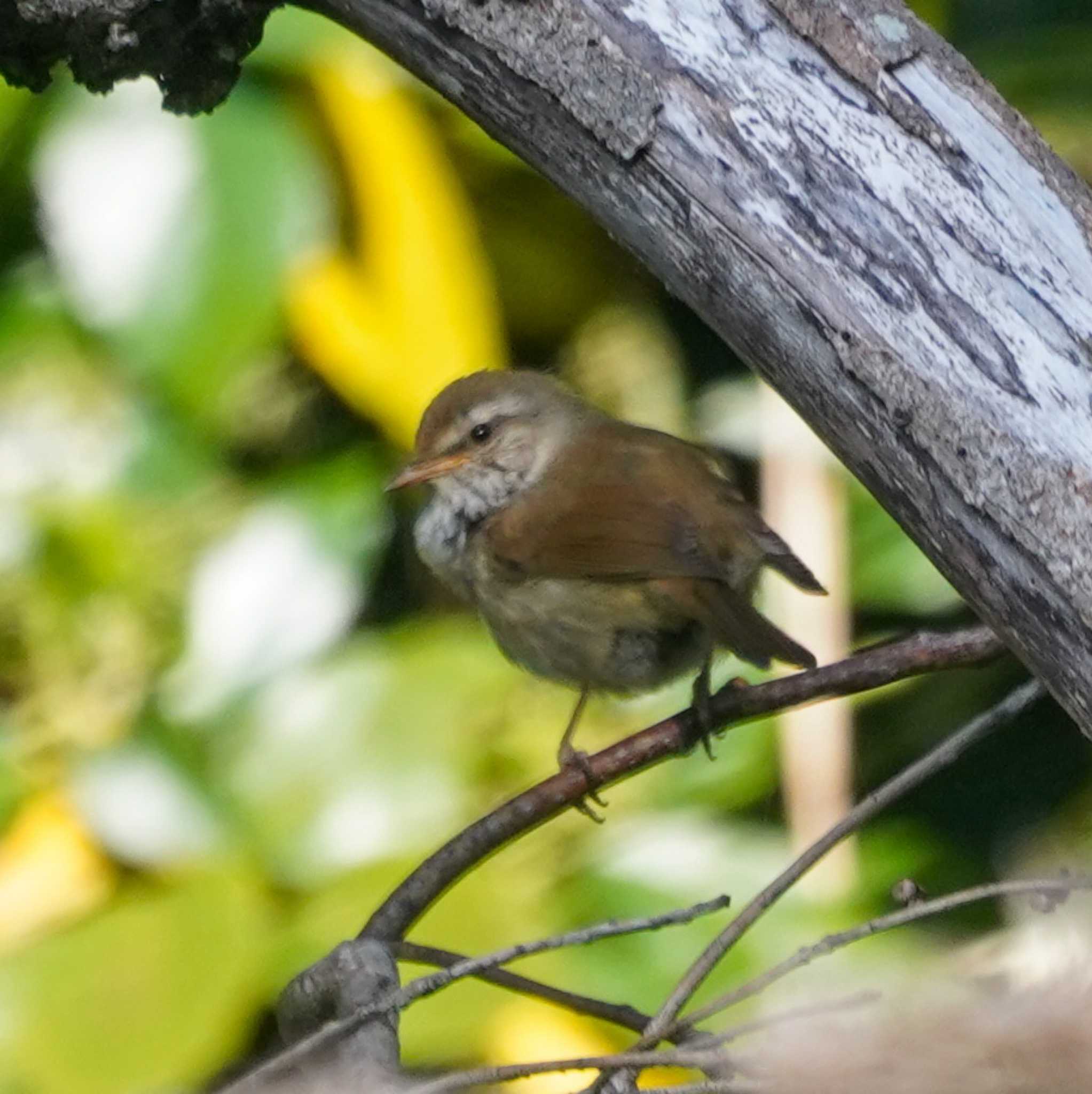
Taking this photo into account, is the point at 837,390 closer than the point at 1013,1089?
No

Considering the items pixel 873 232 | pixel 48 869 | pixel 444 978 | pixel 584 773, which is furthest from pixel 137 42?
pixel 48 869

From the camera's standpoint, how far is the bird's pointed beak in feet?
10.4

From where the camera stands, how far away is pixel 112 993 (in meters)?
2.96

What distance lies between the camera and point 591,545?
2.88 meters

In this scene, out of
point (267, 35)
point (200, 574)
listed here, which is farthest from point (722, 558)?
point (267, 35)

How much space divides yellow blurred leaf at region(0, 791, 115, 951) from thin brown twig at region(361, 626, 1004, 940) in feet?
4.32

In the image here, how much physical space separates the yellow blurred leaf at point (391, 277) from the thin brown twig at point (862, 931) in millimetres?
2006

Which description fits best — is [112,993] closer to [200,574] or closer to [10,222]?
[200,574]

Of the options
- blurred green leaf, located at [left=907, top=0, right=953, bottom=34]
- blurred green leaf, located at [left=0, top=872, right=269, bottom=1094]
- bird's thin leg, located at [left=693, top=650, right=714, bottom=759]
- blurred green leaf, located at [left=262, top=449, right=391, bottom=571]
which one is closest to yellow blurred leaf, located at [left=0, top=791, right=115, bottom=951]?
blurred green leaf, located at [left=0, top=872, right=269, bottom=1094]

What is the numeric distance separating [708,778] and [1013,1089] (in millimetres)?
2087

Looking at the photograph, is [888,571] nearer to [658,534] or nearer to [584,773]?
[658,534]

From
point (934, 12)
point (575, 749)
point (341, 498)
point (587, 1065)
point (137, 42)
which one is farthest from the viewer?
point (934, 12)

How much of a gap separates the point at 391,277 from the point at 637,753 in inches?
61.4

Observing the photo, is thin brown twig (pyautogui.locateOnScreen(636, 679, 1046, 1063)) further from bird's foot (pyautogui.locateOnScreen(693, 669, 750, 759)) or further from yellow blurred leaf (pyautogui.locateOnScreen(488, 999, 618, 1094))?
yellow blurred leaf (pyautogui.locateOnScreen(488, 999, 618, 1094))
